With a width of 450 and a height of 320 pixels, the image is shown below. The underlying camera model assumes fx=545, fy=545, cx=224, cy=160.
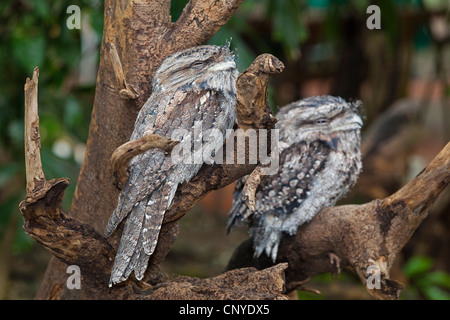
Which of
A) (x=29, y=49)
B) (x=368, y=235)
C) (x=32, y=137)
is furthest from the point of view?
(x=29, y=49)

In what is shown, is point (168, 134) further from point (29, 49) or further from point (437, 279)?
point (437, 279)

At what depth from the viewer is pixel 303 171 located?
Answer: 263 cm

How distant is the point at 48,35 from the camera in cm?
369

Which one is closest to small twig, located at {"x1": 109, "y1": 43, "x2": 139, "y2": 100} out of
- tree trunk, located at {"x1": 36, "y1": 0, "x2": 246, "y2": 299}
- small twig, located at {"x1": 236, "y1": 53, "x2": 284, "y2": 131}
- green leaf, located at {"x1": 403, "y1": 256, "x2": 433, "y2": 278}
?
tree trunk, located at {"x1": 36, "y1": 0, "x2": 246, "y2": 299}

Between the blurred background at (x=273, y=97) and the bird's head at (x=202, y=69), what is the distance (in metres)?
0.42

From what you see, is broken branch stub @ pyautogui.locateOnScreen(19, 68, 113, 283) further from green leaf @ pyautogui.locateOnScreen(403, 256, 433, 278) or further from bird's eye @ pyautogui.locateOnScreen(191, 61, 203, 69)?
green leaf @ pyautogui.locateOnScreen(403, 256, 433, 278)

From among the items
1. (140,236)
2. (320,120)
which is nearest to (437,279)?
(320,120)

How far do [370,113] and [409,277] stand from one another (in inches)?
92.2

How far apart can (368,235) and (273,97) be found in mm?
2418

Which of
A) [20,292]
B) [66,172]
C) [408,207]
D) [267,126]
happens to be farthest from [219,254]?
[267,126]

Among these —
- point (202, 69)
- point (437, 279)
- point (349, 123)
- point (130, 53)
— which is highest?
point (130, 53)

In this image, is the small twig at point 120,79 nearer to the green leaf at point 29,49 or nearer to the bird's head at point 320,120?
the bird's head at point 320,120

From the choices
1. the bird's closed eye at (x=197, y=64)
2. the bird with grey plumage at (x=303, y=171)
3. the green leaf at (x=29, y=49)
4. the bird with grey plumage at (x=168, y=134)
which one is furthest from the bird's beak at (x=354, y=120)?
the green leaf at (x=29, y=49)

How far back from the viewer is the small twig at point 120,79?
74.8 inches
